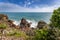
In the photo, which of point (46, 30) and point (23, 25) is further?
point (23, 25)

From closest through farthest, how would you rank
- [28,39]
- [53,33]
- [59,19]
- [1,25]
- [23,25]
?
1. [53,33]
2. [28,39]
3. [59,19]
4. [1,25]
5. [23,25]

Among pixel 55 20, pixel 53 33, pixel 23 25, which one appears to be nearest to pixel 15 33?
pixel 55 20

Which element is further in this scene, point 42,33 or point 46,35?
point 42,33

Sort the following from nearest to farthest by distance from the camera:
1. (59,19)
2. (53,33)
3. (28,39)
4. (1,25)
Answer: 1. (53,33)
2. (28,39)
3. (59,19)
4. (1,25)

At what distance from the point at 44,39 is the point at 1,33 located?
3466 mm

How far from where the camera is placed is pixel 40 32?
36.3ft

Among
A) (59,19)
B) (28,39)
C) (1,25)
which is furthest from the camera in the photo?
(1,25)

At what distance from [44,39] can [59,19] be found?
255cm

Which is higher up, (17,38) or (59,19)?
(59,19)

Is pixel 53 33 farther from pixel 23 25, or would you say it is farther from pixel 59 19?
pixel 23 25

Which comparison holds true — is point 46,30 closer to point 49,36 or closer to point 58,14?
point 49,36

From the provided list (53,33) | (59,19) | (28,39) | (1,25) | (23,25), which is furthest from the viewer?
(23,25)

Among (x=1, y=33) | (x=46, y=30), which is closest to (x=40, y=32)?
(x=46, y=30)

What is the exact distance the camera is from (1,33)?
13.3 meters
